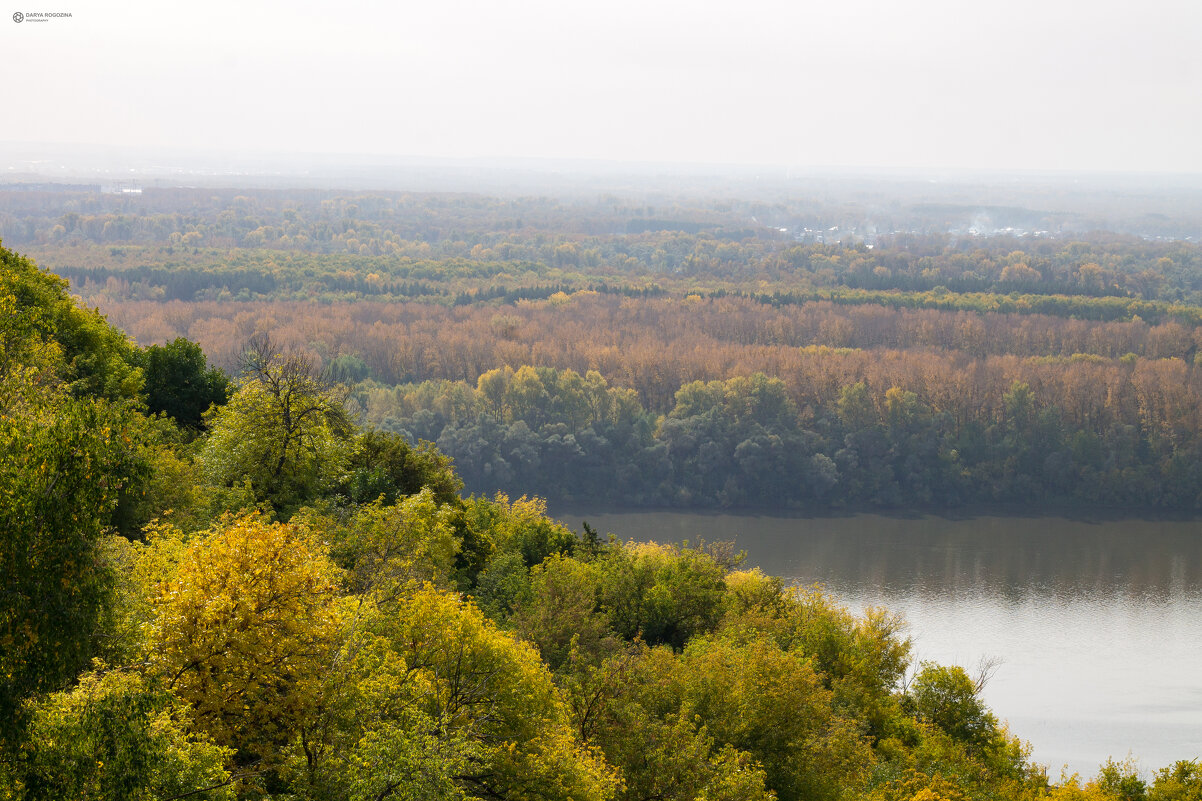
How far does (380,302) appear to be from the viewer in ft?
447

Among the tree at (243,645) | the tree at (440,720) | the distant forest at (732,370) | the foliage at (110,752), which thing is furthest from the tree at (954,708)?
the distant forest at (732,370)

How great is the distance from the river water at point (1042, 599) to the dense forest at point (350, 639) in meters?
10.4

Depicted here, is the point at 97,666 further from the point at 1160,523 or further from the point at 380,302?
the point at 380,302

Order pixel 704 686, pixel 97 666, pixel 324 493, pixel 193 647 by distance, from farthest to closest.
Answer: pixel 324 493
pixel 704 686
pixel 193 647
pixel 97 666

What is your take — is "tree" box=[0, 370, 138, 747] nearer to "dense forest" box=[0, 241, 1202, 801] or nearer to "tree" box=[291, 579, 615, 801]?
"dense forest" box=[0, 241, 1202, 801]

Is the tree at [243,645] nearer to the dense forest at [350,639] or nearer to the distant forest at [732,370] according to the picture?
the dense forest at [350,639]

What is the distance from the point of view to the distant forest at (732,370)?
87.4 metres

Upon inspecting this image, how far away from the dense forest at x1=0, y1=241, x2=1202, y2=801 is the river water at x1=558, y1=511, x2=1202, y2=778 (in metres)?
10.4

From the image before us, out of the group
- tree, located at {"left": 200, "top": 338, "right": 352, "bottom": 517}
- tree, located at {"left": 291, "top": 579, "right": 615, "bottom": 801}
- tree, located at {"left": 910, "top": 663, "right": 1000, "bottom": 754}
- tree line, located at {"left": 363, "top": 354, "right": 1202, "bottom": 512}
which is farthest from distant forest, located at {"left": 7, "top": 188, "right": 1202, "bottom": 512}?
tree, located at {"left": 291, "top": 579, "right": 615, "bottom": 801}

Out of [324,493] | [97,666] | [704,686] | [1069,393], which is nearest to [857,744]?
[704,686]

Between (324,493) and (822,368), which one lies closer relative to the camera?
(324,493)

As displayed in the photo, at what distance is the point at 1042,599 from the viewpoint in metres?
60.2

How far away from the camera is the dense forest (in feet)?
39.8

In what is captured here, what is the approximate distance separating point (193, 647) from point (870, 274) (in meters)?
164
